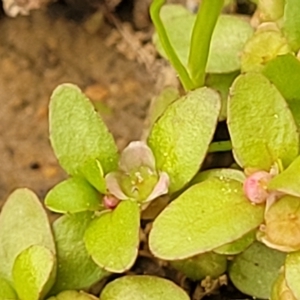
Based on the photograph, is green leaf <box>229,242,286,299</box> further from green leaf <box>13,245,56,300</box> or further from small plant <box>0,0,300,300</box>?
green leaf <box>13,245,56,300</box>

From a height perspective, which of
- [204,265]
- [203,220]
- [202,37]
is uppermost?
[202,37]

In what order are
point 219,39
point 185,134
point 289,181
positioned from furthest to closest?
point 219,39
point 185,134
point 289,181

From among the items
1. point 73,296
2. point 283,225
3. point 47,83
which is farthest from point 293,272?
point 47,83

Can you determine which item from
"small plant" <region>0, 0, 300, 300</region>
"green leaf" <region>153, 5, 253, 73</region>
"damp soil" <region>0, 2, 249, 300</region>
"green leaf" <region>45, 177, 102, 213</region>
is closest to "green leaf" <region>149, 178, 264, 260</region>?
"small plant" <region>0, 0, 300, 300</region>

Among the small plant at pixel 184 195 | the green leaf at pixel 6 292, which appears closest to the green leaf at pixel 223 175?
the small plant at pixel 184 195

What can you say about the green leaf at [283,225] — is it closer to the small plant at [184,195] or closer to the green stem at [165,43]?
the small plant at [184,195]

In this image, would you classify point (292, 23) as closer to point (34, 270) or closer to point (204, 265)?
point (204, 265)
